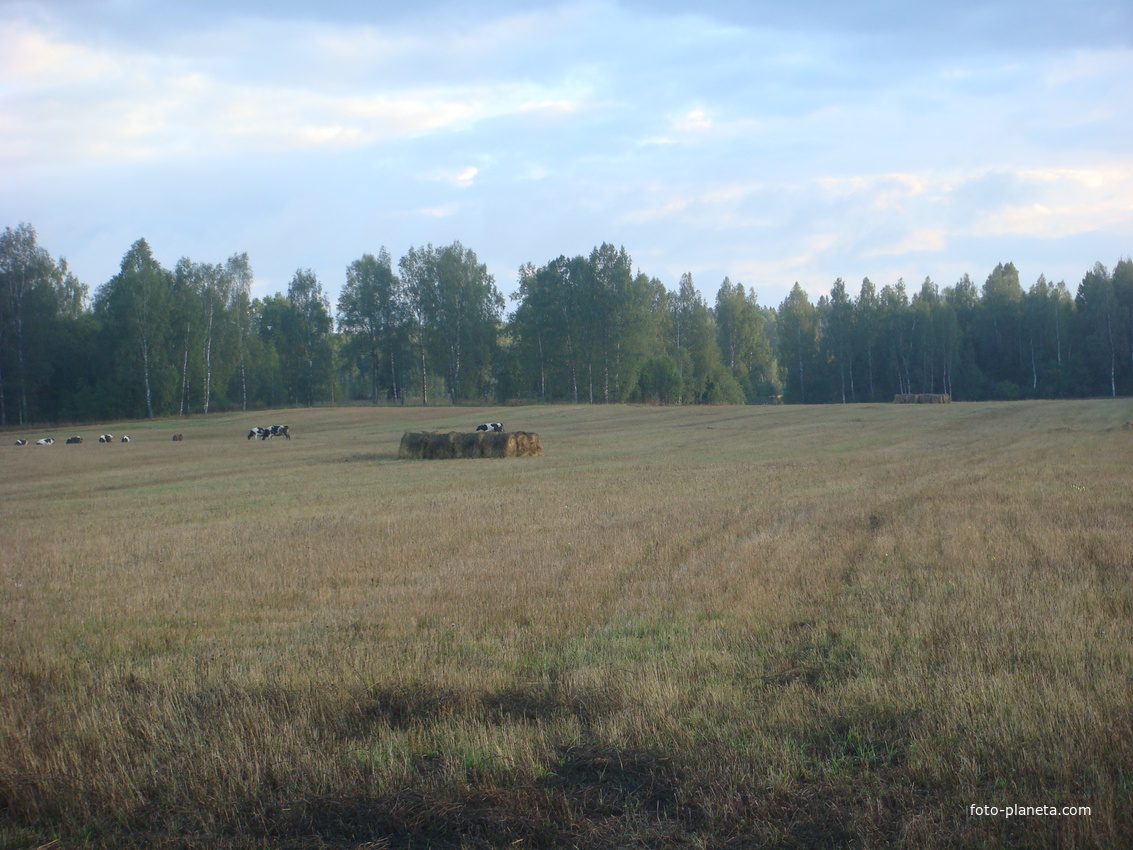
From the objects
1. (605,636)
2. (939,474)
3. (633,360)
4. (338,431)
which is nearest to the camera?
(605,636)

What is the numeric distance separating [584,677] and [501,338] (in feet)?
293

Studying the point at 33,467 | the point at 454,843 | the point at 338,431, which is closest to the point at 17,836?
the point at 454,843

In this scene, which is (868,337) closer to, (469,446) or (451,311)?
(451,311)

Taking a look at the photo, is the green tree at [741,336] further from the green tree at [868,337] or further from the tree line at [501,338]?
the green tree at [868,337]

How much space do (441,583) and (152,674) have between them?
3.58 meters

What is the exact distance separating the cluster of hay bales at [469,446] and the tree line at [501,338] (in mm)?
49023

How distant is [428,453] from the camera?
103 feet

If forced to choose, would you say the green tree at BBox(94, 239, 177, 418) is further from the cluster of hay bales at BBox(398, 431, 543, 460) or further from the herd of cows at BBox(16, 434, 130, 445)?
the cluster of hay bales at BBox(398, 431, 543, 460)

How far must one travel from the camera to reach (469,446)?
3142 centimetres

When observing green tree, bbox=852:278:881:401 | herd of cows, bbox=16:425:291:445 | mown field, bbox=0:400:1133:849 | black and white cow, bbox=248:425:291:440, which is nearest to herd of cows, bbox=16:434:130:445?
herd of cows, bbox=16:425:291:445

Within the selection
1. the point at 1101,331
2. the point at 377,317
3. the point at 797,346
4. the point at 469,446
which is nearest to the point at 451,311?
the point at 377,317

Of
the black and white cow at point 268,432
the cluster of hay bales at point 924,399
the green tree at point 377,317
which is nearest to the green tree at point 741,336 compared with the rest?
the cluster of hay bales at point 924,399

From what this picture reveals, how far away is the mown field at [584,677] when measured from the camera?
4.32 metres

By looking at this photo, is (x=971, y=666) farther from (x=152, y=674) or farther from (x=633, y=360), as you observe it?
(x=633, y=360)
